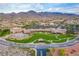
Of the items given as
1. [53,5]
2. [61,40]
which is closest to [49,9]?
[53,5]

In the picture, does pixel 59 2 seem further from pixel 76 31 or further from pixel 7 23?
pixel 7 23

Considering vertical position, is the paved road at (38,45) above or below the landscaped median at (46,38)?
below

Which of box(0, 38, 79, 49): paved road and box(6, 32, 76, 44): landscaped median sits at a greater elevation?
box(6, 32, 76, 44): landscaped median

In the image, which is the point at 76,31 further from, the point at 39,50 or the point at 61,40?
the point at 39,50

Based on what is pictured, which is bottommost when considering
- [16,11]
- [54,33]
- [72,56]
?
[72,56]

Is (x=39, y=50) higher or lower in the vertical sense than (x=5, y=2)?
lower

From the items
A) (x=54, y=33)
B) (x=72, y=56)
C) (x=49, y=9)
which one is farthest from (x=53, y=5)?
(x=72, y=56)
